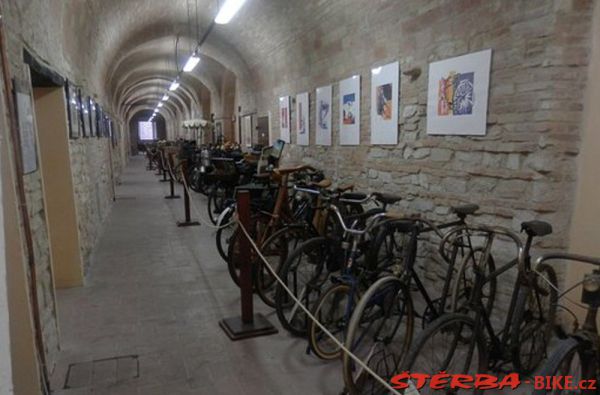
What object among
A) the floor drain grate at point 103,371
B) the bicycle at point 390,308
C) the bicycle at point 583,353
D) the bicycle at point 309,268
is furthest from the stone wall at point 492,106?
the floor drain grate at point 103,371

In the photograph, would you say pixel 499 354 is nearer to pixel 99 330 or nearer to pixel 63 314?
pixel 99 330

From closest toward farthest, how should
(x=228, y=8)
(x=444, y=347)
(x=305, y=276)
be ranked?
1. (x=444, y=347)
2. (x=305, y=276)
3. (x=228, y=8)

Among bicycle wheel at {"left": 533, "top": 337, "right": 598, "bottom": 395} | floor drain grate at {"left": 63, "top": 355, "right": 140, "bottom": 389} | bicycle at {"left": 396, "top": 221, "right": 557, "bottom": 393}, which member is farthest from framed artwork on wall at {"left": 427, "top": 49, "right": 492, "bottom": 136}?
floor drain grate at {"left": 63, "top": 355, "right": 140, "bottom": 389}

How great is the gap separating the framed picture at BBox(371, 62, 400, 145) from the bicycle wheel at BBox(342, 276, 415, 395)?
2.15 meters

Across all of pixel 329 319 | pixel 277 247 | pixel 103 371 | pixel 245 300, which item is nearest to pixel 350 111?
pixel 277 247

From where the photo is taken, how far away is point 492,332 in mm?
2340

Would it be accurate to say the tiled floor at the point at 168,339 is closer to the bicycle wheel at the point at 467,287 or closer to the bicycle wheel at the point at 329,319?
the bicycle wheel at the point at 329,319

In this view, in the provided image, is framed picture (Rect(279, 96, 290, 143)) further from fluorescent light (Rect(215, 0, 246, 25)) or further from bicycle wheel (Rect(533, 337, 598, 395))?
bicycle wheel (Rect(533, 337, 598, 395))

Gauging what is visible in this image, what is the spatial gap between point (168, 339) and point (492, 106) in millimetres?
2869

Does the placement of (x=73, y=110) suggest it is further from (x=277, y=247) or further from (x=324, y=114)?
(x=324, y=114)

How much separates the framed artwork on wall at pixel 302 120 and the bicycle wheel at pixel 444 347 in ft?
15.7

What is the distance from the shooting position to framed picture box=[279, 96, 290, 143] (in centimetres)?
766

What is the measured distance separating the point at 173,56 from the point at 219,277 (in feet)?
31.3

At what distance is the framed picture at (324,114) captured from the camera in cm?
593
